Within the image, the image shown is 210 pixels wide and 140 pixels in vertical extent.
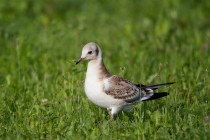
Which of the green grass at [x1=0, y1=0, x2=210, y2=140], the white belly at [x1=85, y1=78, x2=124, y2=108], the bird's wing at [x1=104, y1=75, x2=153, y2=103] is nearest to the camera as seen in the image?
the green grass at [x1=0, y1=0, x2=210, y2=140]

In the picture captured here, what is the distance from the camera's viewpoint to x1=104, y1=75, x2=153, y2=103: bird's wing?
7.99 meters

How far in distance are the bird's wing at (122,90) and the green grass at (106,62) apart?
0.85ft

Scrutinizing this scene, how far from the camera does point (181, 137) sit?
7047 mm

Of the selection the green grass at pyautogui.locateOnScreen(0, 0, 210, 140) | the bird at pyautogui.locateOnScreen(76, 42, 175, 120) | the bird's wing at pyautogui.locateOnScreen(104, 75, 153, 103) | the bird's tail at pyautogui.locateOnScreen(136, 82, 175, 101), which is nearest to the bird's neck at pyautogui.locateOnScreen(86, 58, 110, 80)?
the bird at pyautogui.locateOnScreen(76, 42, 175, 120)

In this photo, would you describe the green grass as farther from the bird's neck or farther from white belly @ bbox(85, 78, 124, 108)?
the bird's neck

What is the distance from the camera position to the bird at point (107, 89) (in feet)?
25.8

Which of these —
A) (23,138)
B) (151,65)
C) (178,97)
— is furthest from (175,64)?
(23,138)

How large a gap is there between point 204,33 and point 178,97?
16.1 feet

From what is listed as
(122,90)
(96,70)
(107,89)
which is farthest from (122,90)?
(96,70)

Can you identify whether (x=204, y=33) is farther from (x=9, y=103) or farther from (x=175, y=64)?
(x=9, y=103)

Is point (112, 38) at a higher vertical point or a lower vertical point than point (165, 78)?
higher

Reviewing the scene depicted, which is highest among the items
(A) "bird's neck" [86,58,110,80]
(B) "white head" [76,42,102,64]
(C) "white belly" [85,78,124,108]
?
(B) "white head" [76,42,102,64]

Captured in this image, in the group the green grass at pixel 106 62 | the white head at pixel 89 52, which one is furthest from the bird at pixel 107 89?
the green grass at pixel 106 62

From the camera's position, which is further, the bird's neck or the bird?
the bird's neck
